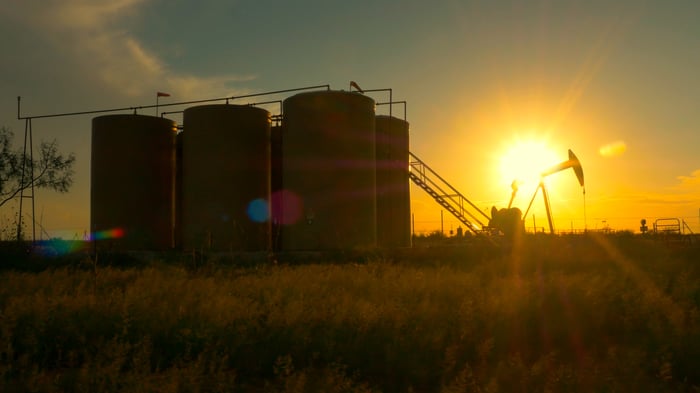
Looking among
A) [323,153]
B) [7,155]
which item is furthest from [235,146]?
[7,155]

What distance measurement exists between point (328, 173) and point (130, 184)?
30.4 feet

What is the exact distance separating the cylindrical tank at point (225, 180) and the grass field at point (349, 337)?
13692mm

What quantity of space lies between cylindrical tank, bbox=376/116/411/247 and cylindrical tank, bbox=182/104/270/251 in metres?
Result: 5.93

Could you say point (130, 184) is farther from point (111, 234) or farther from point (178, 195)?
point (178, 195)

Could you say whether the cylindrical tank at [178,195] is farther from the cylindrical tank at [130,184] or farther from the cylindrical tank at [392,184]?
the cylindrical tank at [392,184]

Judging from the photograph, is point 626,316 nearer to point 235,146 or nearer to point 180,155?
point 235,146

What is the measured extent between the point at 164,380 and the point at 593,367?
4459 millimetres

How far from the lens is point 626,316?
29.8ft

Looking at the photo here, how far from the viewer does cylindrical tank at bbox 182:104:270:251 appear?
2511cm

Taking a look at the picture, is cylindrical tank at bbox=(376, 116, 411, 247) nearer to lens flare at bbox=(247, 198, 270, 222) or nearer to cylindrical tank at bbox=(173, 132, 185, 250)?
lens flare at bbox=(247, 198, 270, 222)

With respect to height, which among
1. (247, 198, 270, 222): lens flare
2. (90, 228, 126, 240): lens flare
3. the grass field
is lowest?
the grass field

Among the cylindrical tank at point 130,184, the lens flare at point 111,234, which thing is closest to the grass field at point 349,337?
the lens flare at point 111,234

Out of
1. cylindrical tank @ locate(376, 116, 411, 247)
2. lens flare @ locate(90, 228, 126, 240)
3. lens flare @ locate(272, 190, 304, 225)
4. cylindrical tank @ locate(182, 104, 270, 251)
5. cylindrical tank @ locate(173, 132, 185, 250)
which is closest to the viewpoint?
lens flare @ locate(272, 190, 304, 225)

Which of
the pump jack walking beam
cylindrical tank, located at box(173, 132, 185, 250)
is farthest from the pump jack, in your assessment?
cylindrical tank, located at box(173, 132, 185, 250)
